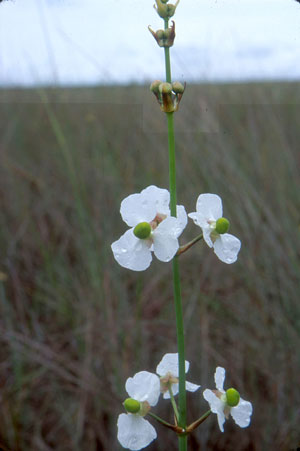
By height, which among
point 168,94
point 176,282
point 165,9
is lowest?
point 176,282

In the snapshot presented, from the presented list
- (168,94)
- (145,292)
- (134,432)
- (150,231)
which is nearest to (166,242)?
(150,231)

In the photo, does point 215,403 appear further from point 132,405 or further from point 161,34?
point 161,34

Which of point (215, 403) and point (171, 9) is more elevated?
point (171, 9)

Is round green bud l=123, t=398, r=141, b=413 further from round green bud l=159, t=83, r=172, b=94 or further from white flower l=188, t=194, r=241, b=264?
round green bud l=159, t=83, r=172, b=94

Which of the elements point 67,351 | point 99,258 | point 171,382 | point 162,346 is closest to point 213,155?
point 99,258

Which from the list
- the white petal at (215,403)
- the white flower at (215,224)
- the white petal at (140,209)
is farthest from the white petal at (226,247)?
the white petal at (215,403)

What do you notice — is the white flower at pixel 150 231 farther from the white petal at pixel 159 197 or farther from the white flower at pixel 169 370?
the white flower at pixel 169 370

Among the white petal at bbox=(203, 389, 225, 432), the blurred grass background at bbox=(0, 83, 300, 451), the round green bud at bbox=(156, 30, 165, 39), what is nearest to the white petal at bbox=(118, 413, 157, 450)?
the white petal at bbox=(203, 389, 225, 432)
